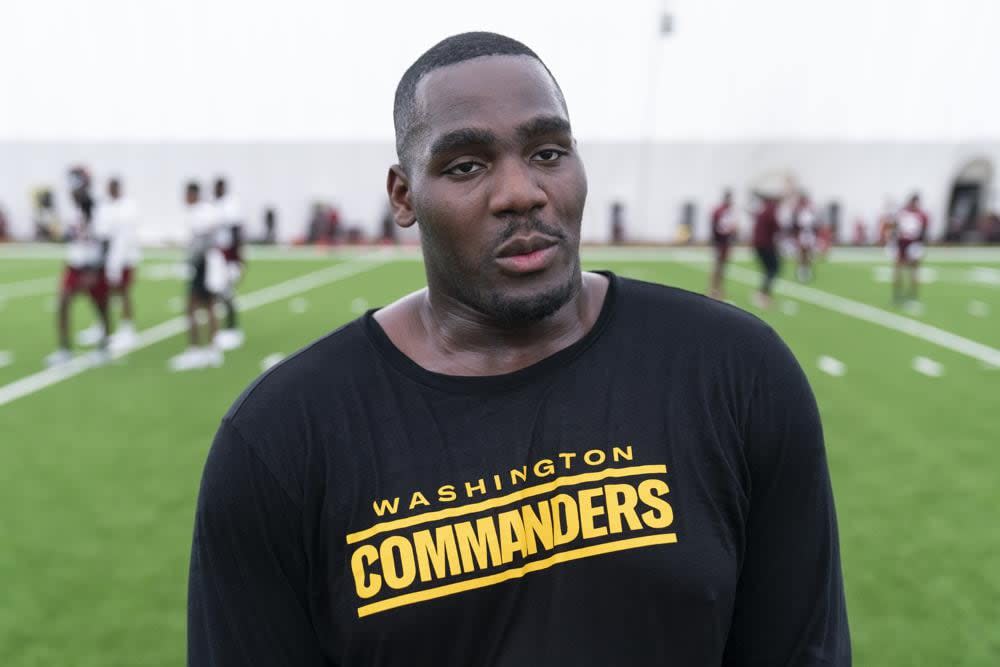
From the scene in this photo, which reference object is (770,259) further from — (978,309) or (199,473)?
(199,473)

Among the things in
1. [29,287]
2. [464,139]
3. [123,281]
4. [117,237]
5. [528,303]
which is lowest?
[29,287]

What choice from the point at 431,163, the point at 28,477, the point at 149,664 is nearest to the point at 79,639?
the point at 149,664

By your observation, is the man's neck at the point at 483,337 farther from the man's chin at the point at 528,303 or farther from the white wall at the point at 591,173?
the white wall at the point at 591,173

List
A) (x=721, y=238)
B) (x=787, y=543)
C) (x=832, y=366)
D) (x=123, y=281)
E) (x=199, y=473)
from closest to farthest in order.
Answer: (x=787, y=543) < (x=199, y=473) < (x=832, y=366) < (x=123, y=281) < (x=721, y=238)

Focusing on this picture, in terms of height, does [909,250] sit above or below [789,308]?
above

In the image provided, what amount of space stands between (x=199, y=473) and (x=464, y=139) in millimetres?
5511

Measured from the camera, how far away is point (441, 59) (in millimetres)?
1548

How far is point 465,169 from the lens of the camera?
4.95 feet

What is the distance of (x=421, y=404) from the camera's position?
1536 mm

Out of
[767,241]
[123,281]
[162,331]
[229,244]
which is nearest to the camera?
[123,281]

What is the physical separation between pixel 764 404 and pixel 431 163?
651mm

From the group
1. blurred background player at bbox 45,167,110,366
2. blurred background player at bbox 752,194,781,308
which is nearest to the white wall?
blurred background player at bbox 752,194,781,308

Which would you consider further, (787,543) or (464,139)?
(787,543)

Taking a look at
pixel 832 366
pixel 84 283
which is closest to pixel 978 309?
pixel 832 366
